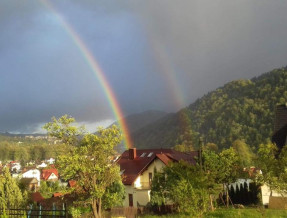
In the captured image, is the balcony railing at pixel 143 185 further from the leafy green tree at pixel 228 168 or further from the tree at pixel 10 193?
the tree at pixel 10 193

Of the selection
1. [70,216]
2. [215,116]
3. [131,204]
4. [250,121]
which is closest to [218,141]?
[250,121]

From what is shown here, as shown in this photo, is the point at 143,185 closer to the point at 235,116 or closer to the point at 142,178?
the point at 142,178

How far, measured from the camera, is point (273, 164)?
74.3 feet

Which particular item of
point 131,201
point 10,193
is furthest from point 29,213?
point 131,201

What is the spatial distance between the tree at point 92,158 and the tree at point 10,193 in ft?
33.6

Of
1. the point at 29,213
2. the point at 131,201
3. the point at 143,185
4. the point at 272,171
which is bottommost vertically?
the point at 131,201

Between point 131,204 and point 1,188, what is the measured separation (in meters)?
15.8

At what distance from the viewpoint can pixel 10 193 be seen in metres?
27.9

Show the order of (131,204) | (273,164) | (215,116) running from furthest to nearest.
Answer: (215,116) < (131,204) < (273,164)

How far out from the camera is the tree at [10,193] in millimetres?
27562

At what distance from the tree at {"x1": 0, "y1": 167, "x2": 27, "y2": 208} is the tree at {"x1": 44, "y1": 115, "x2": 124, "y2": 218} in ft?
33.6

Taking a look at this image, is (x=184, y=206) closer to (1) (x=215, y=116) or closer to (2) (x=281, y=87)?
(2) (x=281, y=87)

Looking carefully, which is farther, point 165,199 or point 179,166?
point 165,199

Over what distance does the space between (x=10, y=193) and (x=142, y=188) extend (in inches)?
618
